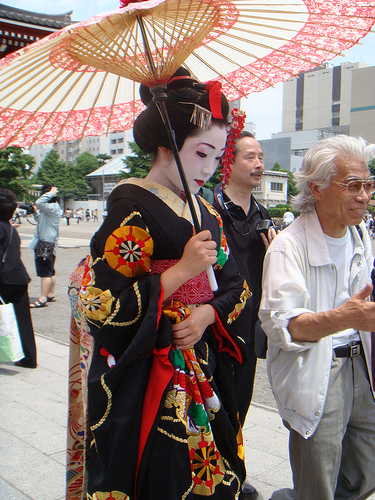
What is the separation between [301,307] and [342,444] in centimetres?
70

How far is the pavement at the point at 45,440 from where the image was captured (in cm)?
257

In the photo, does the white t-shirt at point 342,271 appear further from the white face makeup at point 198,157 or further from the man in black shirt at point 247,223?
the man in black shirt at point 247,223

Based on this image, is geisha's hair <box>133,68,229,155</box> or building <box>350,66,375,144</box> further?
building <box>350,66,375,144</box>

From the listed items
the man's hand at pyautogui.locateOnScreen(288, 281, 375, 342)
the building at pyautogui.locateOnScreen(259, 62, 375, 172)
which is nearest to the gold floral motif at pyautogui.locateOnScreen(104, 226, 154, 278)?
the man's hand at pyautogui.locateOnScreen(288, 281, 375, 342)

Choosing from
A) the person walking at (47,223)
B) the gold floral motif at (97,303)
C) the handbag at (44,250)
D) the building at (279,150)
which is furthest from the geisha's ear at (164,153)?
the building at (279,150)

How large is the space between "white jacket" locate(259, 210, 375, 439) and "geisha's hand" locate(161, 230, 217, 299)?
1.38 ft

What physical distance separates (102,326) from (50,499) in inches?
59.7

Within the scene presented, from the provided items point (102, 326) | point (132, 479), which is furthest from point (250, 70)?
point (132, 479)

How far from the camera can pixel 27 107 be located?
76.9 inches

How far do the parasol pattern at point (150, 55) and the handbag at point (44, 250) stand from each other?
5.21 m

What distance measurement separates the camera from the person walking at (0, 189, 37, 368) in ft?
14.7

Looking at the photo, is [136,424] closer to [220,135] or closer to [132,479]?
[132,479]

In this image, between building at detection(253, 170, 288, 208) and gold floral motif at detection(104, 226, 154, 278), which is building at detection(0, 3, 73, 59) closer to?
gold floral motif at detection(104, 226, 154, 278)

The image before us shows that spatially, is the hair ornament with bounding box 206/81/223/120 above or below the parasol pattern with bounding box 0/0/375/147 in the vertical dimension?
below
